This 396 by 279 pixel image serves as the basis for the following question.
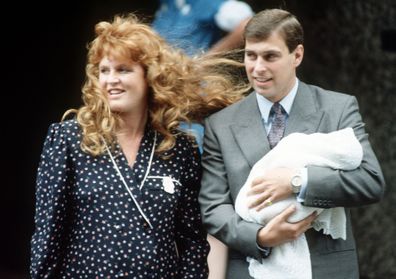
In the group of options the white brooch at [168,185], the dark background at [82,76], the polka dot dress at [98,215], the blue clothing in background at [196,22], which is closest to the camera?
the polka dot dress at [98,215]

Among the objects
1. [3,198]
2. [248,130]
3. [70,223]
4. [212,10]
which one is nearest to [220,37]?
[212,10]

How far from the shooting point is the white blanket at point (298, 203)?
415 cm

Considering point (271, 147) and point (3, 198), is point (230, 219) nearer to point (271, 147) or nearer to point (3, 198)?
point (271, 147)

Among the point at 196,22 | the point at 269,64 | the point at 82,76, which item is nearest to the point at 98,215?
the point at 269,64

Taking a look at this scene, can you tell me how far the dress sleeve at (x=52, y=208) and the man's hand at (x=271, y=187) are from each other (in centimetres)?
74

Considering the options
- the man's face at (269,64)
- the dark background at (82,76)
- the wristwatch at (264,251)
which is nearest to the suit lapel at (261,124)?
the man's face at (269,64)

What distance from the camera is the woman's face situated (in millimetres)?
4371

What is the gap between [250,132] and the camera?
4.40 m

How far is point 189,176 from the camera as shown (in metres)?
4.50

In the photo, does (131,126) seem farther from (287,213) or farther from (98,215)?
(287,213)

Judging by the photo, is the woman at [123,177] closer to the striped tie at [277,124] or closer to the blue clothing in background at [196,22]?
the striped tie at [277,124]

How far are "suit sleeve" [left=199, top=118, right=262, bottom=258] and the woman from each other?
0.11 meters

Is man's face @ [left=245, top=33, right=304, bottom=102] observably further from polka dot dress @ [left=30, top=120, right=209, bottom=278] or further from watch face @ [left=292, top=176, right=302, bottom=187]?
polka dot dress @ [left=30, top=120, right=209, bottom=278]

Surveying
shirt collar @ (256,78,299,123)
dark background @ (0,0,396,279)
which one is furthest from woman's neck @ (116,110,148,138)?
dark background @ (0,0,396,279)
